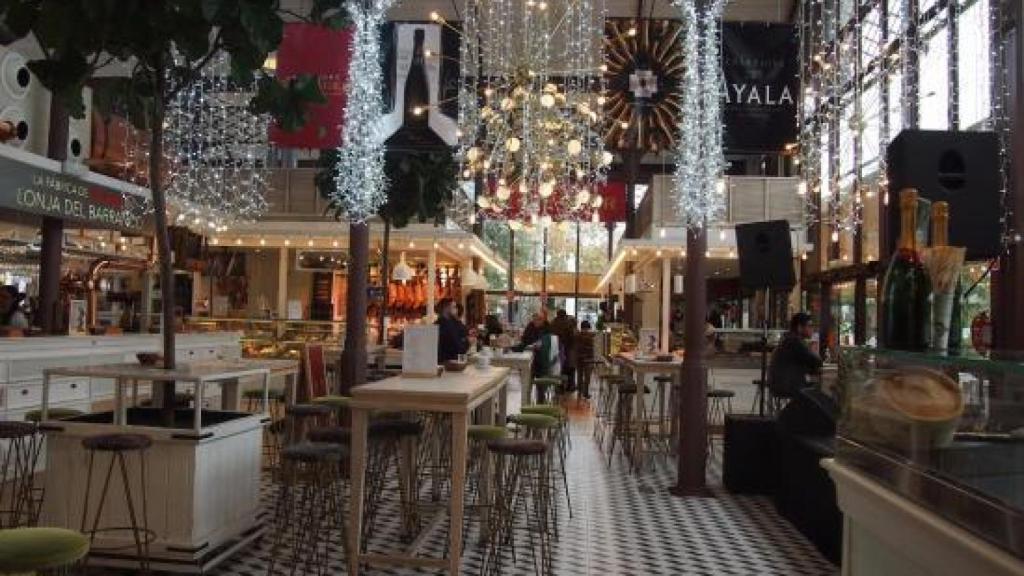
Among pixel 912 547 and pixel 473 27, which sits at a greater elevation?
pixel 473 27

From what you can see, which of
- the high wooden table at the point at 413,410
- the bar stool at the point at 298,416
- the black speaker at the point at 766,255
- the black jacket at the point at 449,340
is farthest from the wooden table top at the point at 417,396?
the black speaker at the point at 766,255

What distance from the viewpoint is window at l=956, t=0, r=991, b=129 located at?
809cm

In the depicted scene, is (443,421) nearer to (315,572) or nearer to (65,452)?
(315,572)

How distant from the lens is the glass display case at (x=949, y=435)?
1700 millimetres

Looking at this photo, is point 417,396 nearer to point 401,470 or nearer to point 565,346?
point 401,470

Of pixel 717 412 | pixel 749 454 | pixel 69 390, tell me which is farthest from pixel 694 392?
pixel 69 390

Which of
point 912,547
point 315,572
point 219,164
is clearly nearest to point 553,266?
point 219,164

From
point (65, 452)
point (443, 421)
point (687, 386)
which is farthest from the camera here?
point (687, 386)

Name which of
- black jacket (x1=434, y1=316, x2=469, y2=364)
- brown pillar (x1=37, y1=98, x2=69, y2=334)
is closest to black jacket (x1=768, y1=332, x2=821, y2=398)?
black jacket (x1=434, y1=316, x2=469, y2=364)

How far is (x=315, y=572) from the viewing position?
4.56 meters

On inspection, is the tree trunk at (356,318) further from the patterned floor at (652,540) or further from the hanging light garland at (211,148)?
the hanging light garland at (211,148)

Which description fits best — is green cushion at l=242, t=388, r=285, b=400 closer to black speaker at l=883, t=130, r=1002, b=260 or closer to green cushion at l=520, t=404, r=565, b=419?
green cushion at l=520, t=404, r=565, b=419

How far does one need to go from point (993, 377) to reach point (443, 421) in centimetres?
506

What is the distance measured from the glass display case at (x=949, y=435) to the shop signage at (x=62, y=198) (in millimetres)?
7720
